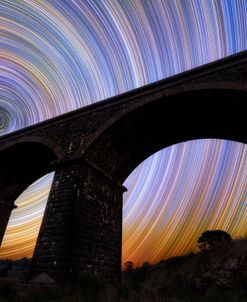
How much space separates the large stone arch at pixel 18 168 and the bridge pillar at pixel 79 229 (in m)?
3.93

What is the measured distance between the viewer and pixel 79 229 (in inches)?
391

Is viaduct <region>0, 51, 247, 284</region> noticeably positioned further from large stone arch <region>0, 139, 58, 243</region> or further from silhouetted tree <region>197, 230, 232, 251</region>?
silhouetted tree <region>197, 230, 232, 251</region>

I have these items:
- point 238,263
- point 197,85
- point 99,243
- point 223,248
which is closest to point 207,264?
point 223,248

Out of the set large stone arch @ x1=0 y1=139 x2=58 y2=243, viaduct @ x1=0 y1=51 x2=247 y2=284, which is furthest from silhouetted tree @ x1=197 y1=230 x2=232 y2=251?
large stone arch @ x1=0 y1=139 x2=58 y2=243

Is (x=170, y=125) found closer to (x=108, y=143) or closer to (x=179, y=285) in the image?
(x=108, y=143)

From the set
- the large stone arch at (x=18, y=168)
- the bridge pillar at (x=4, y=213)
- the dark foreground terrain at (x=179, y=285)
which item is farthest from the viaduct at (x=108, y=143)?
the bridge pillar at (x=4, y=213)

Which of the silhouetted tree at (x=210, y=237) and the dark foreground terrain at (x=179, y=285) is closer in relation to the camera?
the dark foreground terrain at (x=179, y=285)

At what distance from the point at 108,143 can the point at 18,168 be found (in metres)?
7.48

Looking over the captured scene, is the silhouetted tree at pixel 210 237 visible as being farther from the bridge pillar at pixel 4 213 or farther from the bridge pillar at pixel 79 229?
the bridge pillar at pixel 4 213

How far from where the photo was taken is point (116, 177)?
13.9 meters

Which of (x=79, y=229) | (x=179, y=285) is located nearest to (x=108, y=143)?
(x=79, y=229)

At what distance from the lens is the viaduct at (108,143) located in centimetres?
977

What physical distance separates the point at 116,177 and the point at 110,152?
163 cm

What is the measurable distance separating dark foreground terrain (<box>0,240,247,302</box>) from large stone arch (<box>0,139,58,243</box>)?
692 centimetres
